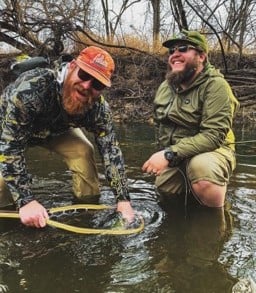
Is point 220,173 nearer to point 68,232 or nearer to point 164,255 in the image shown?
point 164,255

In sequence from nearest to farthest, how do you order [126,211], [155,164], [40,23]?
[126,211] → [155,164] → [40,23]

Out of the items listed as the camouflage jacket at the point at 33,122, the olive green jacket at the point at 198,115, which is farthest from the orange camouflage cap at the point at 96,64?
the olive green jacket at the point at 198,115

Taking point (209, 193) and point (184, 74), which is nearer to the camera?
point (209, 193)

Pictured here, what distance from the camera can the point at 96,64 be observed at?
118 inches

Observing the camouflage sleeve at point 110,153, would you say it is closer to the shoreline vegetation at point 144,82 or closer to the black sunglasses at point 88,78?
the black sunglasses at point 88,78

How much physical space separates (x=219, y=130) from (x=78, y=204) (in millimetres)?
1353

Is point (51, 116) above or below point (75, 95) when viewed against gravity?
below

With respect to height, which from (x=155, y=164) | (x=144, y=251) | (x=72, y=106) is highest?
(x=72, y=106)

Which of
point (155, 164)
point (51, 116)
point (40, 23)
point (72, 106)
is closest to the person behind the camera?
point (72, 106)

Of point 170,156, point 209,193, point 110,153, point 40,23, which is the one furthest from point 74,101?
point 40,23

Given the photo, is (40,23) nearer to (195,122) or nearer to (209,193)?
(195,122)

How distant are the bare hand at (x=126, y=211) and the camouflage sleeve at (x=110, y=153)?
38 mm

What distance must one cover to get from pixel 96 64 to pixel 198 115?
1.21 m

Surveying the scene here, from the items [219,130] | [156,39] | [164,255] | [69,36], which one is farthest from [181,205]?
[156,39]
